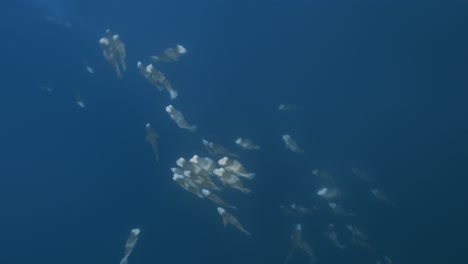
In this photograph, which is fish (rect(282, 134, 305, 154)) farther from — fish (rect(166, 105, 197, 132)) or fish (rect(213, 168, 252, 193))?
fish (rect(166, 105, 197, 132))

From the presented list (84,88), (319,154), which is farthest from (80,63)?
(319,154)

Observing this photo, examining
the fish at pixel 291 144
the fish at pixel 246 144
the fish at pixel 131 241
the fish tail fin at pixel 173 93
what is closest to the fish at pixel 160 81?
the fish tail fin at pixel 173 93

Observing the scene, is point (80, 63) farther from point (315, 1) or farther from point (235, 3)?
point (315, 1)

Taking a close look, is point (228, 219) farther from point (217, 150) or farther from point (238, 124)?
point (238, 124)

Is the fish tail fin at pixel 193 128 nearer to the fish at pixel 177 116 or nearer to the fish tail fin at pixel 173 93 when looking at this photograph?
the fish at pixel 177 116

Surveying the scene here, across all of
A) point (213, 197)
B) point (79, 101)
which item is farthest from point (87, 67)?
point (213, 197)

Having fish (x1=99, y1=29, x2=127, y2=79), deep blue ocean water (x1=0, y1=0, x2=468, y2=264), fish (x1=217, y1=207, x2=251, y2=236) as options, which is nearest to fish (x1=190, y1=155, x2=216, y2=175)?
deep blue ocean water (x1=0, y1=0, x2=468, y2=264)
